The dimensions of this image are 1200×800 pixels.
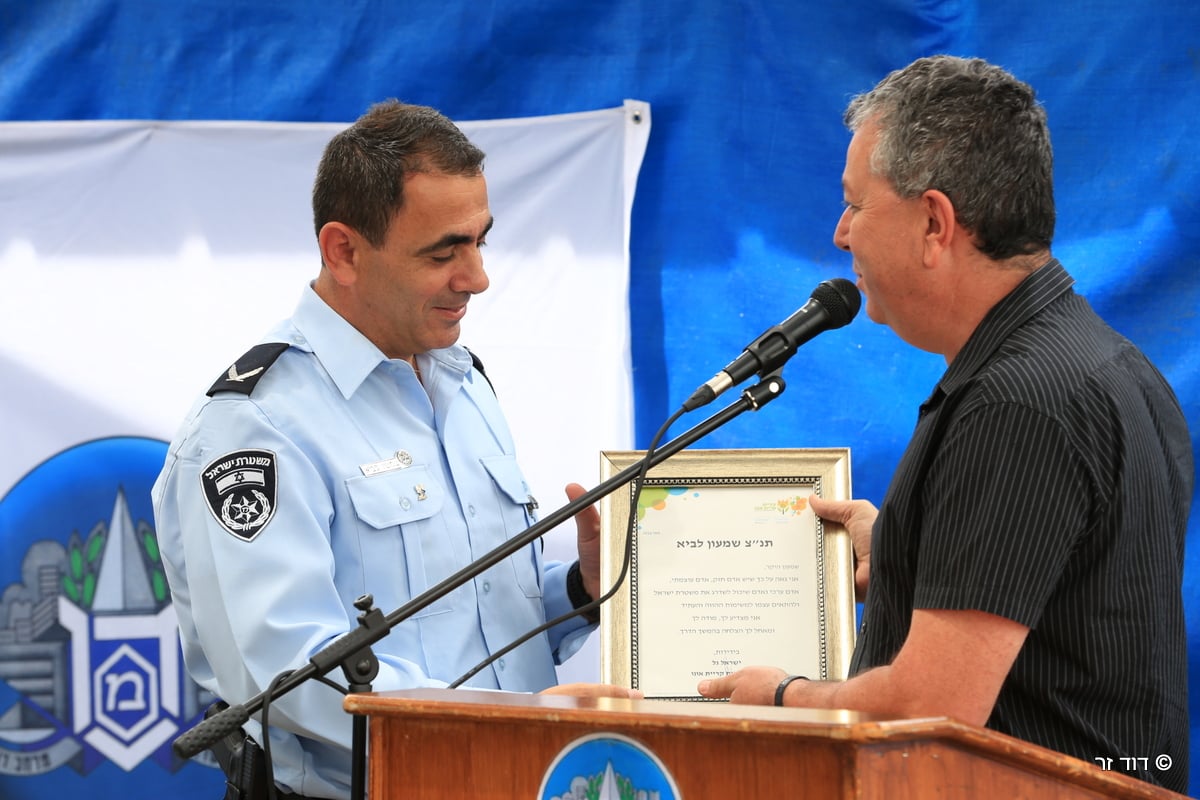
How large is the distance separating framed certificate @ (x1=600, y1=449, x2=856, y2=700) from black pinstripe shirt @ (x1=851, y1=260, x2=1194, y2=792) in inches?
29.1

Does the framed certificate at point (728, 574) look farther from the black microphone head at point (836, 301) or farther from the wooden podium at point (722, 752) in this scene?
the wooden podium at point (722, 752)

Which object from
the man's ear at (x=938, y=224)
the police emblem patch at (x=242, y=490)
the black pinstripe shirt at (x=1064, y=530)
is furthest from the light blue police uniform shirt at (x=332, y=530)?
the man's ear at (x=938, y=224)

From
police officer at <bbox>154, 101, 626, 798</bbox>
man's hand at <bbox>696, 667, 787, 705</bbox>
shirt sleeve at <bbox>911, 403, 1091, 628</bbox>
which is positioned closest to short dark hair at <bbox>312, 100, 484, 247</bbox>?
police officer at <bbox>154, 101, 626, 798</bbox>

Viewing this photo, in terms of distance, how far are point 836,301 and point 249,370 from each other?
1.09 meters

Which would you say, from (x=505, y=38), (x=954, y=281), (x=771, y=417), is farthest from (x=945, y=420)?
(x=505, y=38)

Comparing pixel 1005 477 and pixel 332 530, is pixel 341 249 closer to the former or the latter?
pixel 332 530

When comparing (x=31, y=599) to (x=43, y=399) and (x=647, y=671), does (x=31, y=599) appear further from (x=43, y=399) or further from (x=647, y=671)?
(x=647, y=671)

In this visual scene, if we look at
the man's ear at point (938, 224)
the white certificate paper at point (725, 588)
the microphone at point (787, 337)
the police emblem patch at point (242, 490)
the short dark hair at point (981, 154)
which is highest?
the short dark hair at point (981, 154)

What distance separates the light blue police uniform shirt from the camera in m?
2.01

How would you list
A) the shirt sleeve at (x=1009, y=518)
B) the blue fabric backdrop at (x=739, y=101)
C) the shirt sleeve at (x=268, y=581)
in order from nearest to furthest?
the shirt sleeve at (x=1009, y=518) < the shirt sleeve at (x=268, y=581) < the blue fabric backdrop at (x=739, y=101)

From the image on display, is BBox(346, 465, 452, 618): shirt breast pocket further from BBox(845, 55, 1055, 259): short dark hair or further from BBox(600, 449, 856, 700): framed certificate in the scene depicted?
BBox(845, 55, 1055, 259): short dark hair

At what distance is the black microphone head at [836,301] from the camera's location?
1761mm

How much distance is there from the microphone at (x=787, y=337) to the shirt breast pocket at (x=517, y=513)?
34.7 inches

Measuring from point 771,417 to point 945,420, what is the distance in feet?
4.83
